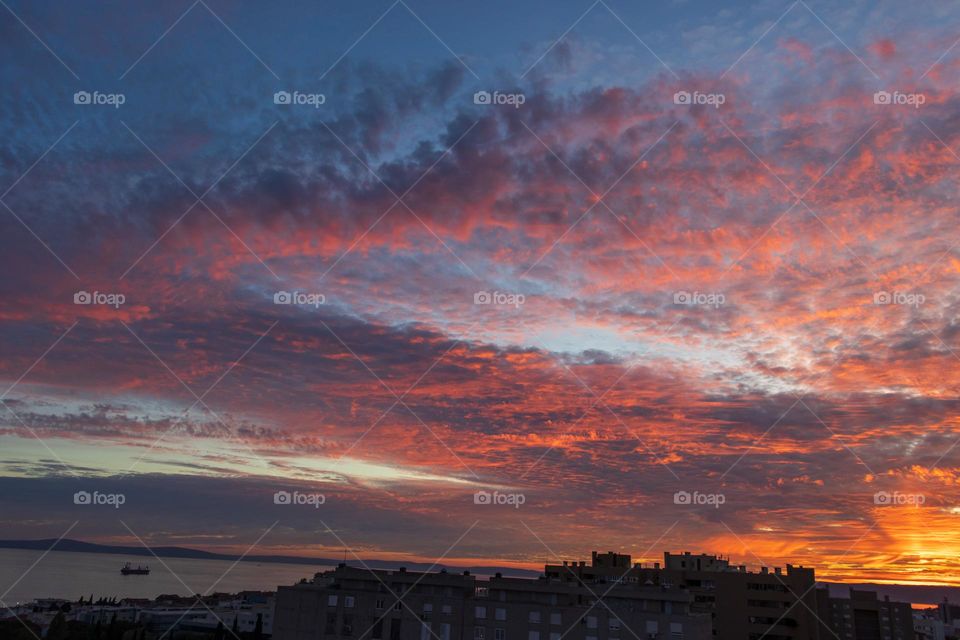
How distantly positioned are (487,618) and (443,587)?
4816 mm

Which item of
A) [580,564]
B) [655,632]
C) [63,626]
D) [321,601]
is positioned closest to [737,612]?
[580,564]

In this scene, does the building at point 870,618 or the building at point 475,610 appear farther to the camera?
the building at point 870,618

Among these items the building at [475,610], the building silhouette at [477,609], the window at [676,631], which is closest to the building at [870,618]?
the building silhouette at [477,609]

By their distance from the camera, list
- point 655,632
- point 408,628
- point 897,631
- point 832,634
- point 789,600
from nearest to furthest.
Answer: point 655,632 → point 408,628 → point 789,600 → point 832,634 → point 897,631

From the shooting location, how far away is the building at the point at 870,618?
356ft

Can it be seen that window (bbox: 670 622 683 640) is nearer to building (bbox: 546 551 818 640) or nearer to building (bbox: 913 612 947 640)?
building (bbox: 546 551 818 640)

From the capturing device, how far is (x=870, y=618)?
110375 mm

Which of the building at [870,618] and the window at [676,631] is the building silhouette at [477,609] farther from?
the building at [870,618]

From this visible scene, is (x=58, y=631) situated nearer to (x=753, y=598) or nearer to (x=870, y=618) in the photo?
(x=753, y=598)

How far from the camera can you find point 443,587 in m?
56.6

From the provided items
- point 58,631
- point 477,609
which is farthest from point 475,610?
point 58,631

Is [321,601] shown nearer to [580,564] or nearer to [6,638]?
[580,564]

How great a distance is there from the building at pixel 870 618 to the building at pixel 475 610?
7473 cm

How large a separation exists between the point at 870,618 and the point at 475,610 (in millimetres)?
90152
